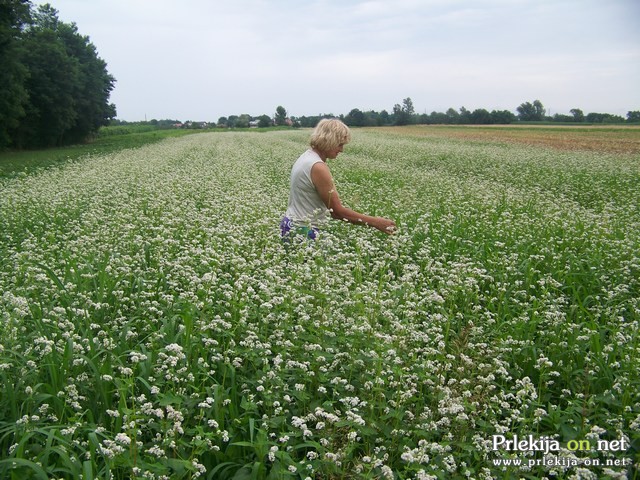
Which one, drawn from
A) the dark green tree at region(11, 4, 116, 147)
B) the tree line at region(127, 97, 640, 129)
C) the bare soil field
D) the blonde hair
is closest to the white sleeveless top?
the blonde hair

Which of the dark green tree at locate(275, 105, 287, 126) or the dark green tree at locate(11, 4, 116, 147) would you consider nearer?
the dark green tree at locate(11, 4, 116, 147)

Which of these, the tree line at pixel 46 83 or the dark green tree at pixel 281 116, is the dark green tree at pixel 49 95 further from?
the dark green tree at pixel 281 116

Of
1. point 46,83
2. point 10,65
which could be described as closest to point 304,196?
point 10,65

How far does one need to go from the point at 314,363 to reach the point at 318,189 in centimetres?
338

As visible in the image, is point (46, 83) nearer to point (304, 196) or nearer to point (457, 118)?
point (304, 196)

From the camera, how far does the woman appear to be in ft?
20.6

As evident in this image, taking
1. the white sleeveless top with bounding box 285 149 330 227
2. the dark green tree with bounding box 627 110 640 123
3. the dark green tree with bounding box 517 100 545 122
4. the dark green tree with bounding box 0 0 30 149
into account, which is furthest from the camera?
the dark green tree with bounding box 517 100 545 122

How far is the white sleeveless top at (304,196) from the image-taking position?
252 inches

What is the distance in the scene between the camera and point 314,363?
3.41 metres

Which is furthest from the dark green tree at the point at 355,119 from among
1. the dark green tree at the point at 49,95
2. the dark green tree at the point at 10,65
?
the dark green tree at the point at 10,65

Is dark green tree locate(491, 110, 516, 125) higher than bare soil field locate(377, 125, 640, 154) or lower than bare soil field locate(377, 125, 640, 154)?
higher

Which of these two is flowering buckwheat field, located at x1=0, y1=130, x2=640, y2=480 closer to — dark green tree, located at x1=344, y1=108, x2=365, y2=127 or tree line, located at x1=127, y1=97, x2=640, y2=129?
tree line, located at x1=127, y1=97, x2=640, y2=129

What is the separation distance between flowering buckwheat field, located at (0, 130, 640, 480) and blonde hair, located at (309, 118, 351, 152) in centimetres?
125

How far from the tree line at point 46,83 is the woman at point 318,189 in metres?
31.5
